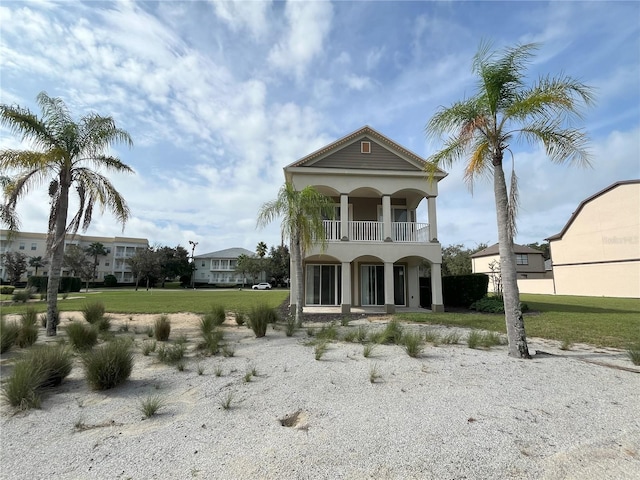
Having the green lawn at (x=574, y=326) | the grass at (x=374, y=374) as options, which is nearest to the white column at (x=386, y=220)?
the green lawn at (x=574, y=326)

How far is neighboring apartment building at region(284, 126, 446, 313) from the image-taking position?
16.1 m

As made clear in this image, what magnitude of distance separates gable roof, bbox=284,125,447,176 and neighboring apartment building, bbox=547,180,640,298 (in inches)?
912

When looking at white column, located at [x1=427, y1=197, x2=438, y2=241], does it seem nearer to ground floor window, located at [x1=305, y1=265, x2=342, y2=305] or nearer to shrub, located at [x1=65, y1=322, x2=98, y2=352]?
ground floor window, located at [x1=305, y1=265, x2=342, y2=305]

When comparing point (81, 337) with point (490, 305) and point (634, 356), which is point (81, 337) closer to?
point (634, 356)

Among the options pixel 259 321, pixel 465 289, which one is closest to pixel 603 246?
pixel 465 289

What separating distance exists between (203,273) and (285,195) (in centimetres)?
7772

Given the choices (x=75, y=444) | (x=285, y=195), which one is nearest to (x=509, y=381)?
(x=75, y=444)

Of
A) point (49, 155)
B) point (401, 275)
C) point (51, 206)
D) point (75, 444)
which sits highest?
point (49, 155)

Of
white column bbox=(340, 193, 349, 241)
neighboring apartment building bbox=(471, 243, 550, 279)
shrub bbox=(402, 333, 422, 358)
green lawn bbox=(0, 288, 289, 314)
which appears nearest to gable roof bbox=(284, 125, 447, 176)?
white column bbox=(340, 193, 349, 241)

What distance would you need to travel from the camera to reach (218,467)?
127 inches

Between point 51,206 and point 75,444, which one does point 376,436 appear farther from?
point 51,206

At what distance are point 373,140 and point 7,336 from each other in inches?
640

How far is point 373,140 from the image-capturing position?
17.6 m

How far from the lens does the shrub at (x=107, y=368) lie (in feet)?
17.6
